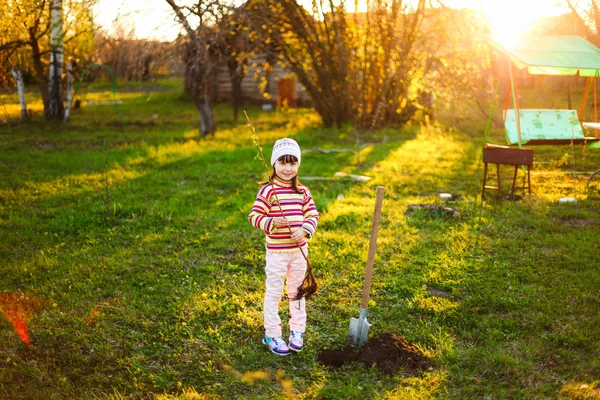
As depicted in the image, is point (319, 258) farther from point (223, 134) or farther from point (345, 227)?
point (223, 134)

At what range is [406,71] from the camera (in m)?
14.5

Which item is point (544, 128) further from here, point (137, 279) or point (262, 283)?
point (137, 279)

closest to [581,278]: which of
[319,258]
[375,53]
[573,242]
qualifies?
[573,242]

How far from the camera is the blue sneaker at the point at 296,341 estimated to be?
12.8 ft

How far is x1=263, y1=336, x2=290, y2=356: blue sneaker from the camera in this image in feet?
12.8

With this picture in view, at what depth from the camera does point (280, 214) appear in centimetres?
376

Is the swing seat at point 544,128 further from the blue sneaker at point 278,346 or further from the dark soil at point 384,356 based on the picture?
the blue sneaker at point 278,346

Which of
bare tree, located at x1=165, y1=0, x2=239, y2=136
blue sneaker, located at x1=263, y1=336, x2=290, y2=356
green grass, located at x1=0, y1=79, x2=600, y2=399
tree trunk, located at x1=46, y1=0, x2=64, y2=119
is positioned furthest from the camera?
tree trunk, located at x1=46, y1=0, x2=64, y2=119

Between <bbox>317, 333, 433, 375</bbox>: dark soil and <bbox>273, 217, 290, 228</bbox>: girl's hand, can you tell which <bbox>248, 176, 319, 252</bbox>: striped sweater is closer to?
<bbox>273, 217, 290, 228</bbox>: girl's hand

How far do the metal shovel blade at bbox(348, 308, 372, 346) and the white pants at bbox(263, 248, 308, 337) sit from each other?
377 mm

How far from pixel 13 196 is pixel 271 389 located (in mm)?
6237

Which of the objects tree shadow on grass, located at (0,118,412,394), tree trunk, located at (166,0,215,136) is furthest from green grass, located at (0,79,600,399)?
tree trunk, located at (166,0,215,136)

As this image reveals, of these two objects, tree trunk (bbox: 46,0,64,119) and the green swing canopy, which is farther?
tree trunk (bbox: 46,0,64,119)

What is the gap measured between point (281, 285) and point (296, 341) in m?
0.45
